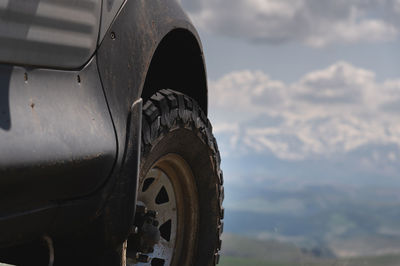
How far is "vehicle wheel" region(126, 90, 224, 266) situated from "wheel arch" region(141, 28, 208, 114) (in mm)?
211

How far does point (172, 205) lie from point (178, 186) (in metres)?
0.10

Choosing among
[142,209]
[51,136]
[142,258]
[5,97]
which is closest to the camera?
[5,97]

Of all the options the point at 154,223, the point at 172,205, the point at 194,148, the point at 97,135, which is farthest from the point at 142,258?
the point at 97,135

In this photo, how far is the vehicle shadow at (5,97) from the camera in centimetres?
239

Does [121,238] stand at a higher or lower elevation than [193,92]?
lower

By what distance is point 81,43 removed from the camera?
2791mm

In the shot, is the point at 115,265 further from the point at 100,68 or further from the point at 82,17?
the point at 82,17

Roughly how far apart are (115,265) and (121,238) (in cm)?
13

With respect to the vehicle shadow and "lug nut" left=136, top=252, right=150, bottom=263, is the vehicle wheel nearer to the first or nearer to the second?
"lug nut" left=136, top=252, right=150, bottom=263

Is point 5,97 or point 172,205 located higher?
point 172,205

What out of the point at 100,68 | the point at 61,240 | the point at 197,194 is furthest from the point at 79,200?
the point at 197,194

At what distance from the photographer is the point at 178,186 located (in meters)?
3.85

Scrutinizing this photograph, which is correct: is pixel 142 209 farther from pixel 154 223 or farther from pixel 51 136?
pixel 51 136

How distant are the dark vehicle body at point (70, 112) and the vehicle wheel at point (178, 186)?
30 cm
